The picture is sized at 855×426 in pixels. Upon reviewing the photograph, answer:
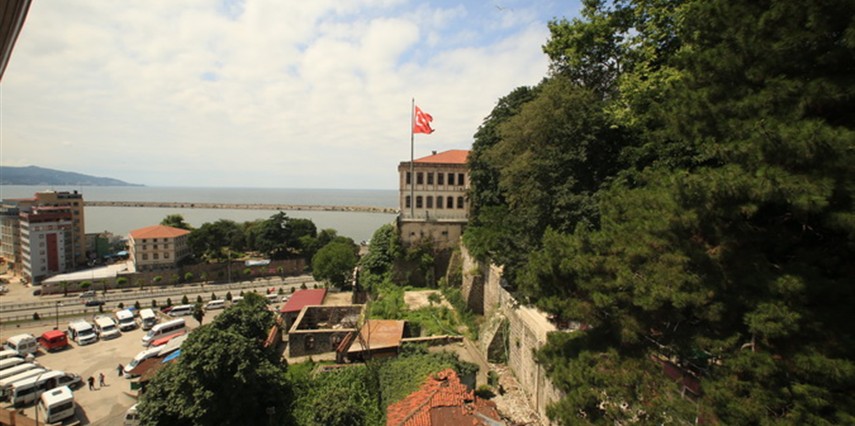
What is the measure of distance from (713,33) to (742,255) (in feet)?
10.2

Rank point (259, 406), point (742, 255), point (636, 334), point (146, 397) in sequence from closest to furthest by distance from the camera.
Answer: point (742, 255) < point (636, 334) < point (146, 397) < point (259, 406)

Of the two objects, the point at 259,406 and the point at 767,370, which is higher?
the point at 767,370

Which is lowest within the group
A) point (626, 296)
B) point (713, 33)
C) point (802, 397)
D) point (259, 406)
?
point (259, 406)

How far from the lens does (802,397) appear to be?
13.7 ft

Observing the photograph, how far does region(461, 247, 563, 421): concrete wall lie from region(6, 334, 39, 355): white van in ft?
82.6

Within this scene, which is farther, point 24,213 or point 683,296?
point 24,213

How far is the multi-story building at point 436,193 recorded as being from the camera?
24158mm

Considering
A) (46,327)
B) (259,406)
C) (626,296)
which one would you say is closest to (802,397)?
(626,296)

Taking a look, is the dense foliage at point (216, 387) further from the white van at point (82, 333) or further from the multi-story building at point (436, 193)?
the white van at point (82, 333)

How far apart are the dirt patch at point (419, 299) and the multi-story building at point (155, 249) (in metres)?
35.7

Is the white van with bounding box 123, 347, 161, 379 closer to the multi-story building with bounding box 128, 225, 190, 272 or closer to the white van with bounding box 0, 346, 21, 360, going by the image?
the white van with bounding box 0, 346, 21, 360

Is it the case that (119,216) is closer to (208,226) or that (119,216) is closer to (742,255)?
(208,226)

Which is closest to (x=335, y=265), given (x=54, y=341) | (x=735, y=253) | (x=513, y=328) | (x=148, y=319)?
(x=148, y=319)

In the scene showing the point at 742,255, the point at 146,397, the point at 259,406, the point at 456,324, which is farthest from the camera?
the point at 456,324
